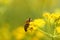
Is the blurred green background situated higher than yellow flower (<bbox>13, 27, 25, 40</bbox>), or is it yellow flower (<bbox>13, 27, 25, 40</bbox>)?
the blurred green background

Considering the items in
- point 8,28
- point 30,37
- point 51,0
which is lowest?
point 30,37

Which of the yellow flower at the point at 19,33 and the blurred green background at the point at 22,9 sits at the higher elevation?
the blurred green background at the point at 22,9

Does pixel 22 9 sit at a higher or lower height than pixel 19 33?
higher

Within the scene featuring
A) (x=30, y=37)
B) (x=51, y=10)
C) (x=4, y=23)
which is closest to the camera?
(x=30, y=37)

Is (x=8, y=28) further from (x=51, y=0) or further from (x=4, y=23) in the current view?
(x=51, y=0)

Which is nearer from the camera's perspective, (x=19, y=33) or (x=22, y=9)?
(x=19, y=33)

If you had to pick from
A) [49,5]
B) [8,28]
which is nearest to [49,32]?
[8,28]

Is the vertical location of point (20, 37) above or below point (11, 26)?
below

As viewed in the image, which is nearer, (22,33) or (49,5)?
(22,33)
